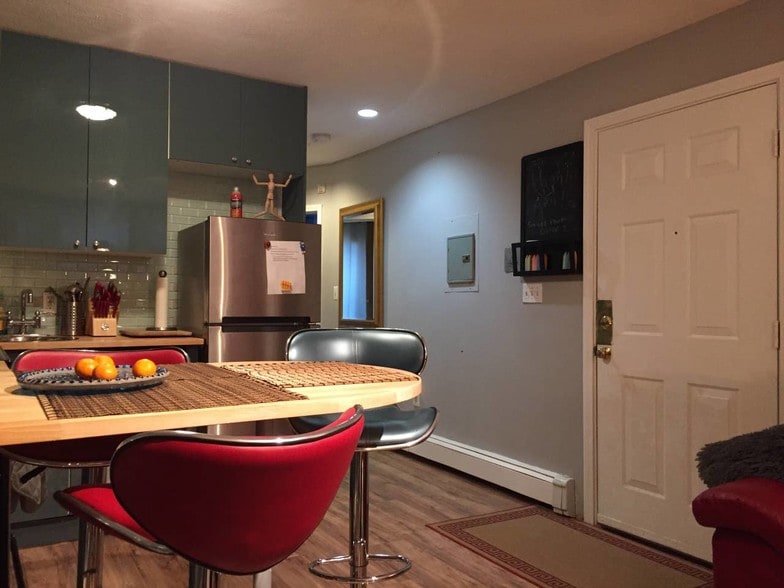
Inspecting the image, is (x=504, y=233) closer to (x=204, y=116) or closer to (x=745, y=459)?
(x=204, y=116)

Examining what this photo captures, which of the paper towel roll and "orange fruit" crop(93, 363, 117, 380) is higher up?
the paper towel roll

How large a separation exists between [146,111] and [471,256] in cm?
211

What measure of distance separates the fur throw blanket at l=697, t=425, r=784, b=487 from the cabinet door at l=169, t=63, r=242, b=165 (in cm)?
286

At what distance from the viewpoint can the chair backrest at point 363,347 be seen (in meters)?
2.48

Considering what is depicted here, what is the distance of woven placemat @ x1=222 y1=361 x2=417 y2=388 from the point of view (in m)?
1.67

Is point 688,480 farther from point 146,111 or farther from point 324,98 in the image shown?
point 146,111

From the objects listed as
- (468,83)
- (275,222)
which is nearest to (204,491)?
(275,222)

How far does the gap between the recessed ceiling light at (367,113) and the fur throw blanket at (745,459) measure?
309cm

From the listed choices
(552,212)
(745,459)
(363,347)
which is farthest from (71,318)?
(745,459)

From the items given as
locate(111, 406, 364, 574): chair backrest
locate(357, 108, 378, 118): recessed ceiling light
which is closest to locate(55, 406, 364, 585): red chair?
locate(111, 406, 364, 574): chair backrest

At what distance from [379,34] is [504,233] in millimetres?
1447

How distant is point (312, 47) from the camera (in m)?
3.27

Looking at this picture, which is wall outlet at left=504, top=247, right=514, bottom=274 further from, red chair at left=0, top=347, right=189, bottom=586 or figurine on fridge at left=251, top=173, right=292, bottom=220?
red chair at left=0, top=347, right=189, bottom=586

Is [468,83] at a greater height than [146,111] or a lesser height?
greater
